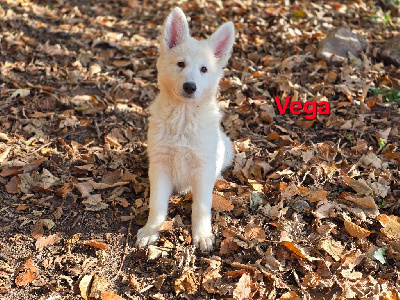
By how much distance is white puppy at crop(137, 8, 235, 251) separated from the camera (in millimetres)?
3457

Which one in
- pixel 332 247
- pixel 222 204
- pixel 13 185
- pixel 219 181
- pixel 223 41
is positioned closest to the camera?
pixel 332 247

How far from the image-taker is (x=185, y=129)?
140 inches

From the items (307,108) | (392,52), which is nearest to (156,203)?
(307,108)

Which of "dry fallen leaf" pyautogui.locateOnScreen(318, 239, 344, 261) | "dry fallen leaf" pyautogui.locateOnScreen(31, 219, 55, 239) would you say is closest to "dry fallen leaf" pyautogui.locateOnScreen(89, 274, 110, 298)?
"dry fallen leaf" pyautogui.locateOnScreen(31, 219, 55, 239)

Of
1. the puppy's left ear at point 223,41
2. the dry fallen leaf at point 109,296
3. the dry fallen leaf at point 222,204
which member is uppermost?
the puppy's left ear at point 223,41

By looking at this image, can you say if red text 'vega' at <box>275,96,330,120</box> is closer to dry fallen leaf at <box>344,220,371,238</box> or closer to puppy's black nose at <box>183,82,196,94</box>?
dry fallen leaf at <box>344,220,371,238</box>

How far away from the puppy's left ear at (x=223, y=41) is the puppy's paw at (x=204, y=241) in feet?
4.69

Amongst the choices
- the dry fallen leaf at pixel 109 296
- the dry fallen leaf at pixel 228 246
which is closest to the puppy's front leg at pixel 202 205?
the dry fallen leaf at pixel 228 246

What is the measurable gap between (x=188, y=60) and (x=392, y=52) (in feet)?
12.4

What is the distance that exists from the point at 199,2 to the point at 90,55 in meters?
2.39

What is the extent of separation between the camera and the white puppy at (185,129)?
3457mm

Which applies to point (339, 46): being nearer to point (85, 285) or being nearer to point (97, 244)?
point (97, 244)

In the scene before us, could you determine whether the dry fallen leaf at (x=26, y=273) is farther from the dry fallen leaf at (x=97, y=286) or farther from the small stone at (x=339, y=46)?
the small stone at (x=339, y=46)

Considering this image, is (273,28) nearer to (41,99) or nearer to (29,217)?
(41,99)
